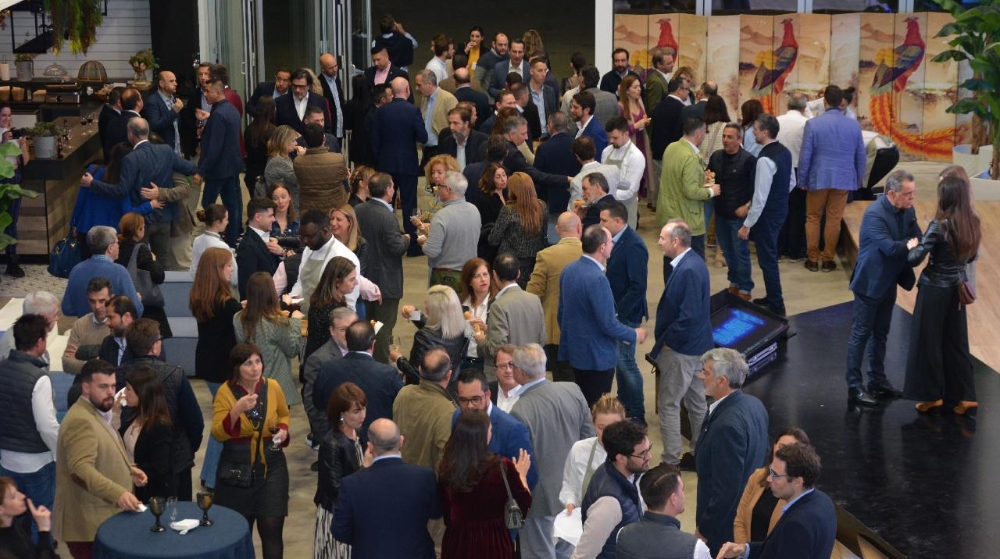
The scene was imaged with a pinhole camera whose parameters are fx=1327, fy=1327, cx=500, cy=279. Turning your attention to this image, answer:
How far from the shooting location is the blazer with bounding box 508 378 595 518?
6.03 m

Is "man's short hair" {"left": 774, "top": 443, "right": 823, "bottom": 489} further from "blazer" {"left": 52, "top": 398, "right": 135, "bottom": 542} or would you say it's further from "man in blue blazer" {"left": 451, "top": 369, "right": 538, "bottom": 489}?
"blazer" {"left": 52, "top": 398, "right": 135, "bottom": 542}

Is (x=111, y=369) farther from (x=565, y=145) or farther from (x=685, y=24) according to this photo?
(x=685, y=24)

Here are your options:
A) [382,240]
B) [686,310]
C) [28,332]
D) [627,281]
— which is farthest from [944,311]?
[28,332]

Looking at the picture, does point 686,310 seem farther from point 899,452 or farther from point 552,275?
point 899,452

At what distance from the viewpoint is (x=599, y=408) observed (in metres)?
5.64

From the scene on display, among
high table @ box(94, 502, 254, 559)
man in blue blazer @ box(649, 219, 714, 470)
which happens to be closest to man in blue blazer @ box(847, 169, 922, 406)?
man in blue blazer @ box(649, 219, 714, 470)

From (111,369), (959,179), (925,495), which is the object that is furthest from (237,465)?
(959,179)

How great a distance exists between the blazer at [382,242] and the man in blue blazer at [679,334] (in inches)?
79.4

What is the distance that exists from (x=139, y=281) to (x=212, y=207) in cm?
64

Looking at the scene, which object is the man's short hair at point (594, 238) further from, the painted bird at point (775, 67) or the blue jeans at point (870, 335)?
the painted bird at point (775, 67)

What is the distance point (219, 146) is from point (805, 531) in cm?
734

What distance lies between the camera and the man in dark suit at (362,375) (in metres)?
6.26

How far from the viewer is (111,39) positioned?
61.1ft

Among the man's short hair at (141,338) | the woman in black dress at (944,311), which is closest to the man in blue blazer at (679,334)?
the woman in black dress at (944,311)
